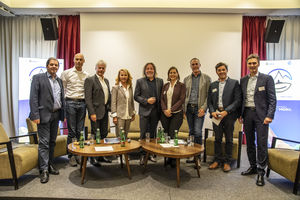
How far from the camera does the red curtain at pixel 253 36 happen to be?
4.81 metres

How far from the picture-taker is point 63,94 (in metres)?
3.08

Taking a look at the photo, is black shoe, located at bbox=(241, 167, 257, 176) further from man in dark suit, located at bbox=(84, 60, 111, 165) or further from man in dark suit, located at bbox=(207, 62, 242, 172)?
man in dark suit, located at bbox=(84, 60, 111, 165)

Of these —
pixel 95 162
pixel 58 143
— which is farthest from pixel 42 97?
pixel 95 162

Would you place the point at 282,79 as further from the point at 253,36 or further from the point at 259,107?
the point at 259,107

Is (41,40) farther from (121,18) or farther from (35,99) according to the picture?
(35,99)

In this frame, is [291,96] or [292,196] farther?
[291,96]

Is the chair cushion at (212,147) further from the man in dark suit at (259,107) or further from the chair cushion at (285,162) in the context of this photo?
the chair cushion at (285,162)

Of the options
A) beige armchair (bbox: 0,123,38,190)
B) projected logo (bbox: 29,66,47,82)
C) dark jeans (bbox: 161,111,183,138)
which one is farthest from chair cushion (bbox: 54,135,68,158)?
projected logo (bbox: 29,66,47,82)

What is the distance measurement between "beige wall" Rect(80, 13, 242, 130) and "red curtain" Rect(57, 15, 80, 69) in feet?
1.07

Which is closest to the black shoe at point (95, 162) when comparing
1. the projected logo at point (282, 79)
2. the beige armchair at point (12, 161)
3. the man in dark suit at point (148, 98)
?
the man in dark suit at point (148, 98)

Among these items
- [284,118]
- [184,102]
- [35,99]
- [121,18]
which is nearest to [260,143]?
[184,102]

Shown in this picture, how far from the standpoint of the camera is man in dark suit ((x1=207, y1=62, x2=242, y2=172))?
3.09 m

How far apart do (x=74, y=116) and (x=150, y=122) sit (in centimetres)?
116

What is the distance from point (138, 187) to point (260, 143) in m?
1.67
